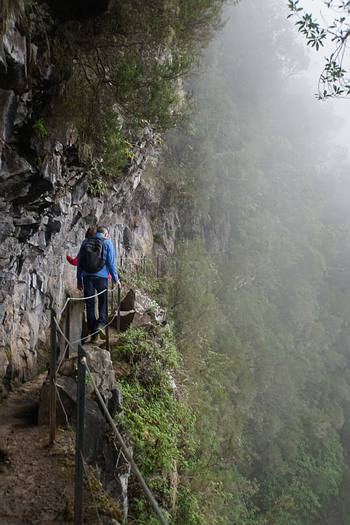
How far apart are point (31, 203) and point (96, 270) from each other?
1.29 meters

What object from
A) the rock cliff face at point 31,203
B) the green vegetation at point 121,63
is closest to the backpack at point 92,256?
the rock cliff face at point 31,203

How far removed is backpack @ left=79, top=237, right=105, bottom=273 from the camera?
19.1 ft

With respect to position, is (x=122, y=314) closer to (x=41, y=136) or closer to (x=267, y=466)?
(x=41, y=136)

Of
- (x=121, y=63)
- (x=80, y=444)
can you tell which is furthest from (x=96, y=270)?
(x=80, y=444)

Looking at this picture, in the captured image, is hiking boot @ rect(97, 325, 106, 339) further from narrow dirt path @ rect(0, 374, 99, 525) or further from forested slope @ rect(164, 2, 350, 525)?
forested slope @ rect(164, 2, 350, 525)

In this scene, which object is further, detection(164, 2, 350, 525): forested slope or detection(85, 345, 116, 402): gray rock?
detection(164, 2, 350, 525): forested slope

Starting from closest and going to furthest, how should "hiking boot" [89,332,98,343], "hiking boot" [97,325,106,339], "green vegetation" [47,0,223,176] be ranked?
1. "green vegetation" [47,0,223,176]
2. "hiking boot" [97,325,106,339]
3. "hiking boot" [89,332,98,343]

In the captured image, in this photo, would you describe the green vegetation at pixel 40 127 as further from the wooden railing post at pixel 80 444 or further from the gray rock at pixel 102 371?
the wooden railing post at pixel 80 444

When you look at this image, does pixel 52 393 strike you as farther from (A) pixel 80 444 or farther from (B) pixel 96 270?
(B) pixel 96 270

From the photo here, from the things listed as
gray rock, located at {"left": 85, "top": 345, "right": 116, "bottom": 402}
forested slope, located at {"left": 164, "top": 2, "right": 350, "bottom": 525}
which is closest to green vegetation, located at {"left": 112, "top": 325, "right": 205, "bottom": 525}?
gray rock, located at {"left": 85, "top": 345, "right": 116, "bottom": 402}

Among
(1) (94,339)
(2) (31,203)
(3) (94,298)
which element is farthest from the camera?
(1) (94,339)

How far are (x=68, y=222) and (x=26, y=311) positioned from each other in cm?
193

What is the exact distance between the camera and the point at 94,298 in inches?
239

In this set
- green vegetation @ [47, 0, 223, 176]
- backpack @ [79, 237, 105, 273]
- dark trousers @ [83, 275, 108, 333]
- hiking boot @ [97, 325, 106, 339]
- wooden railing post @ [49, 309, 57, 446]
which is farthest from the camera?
hiking boot @ [97, 325, 106, 339]
